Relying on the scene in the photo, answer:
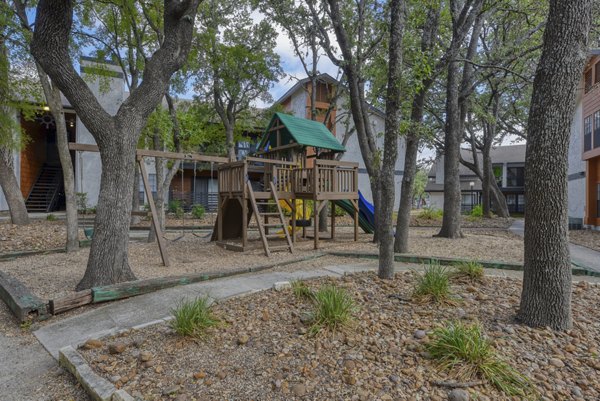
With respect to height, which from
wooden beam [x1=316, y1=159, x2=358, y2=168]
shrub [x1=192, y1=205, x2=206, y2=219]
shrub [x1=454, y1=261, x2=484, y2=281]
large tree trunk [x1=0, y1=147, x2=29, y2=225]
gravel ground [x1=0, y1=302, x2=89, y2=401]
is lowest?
gravel ground [x1=0, y1=302, x2=89, y2=401]

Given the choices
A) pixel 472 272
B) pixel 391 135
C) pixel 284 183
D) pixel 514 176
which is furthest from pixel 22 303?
pixel 514 176

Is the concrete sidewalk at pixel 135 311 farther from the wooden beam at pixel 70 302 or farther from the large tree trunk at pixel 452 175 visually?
the large tree trunk at pixel 452 175

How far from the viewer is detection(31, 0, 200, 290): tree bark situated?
4782mm

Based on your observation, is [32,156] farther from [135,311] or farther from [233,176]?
[135,311]

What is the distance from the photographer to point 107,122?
5.04 meters

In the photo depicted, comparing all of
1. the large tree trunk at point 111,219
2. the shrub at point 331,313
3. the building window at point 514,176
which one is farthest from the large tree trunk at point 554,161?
the building window at point 514,176

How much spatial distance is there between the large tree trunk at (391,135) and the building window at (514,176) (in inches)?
1335

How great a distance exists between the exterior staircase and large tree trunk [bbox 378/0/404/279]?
19822mm

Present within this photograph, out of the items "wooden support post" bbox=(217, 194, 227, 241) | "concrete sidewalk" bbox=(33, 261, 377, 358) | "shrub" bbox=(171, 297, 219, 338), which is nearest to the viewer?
"shrub" bbox=(171, 297, 219, 338)

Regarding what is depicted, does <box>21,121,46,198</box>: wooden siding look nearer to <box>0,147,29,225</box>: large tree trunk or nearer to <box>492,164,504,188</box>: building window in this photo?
<box>0,147,29,225</box>: large tree trunk

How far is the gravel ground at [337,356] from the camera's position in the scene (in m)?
2.41

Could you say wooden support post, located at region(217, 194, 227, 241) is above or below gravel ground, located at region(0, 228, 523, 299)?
above

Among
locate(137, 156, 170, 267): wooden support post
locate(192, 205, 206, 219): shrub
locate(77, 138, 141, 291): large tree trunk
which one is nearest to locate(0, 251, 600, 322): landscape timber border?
locate(77, 138, 141, 291): large tree trunk

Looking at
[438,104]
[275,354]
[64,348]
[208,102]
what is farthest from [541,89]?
[438,104]
